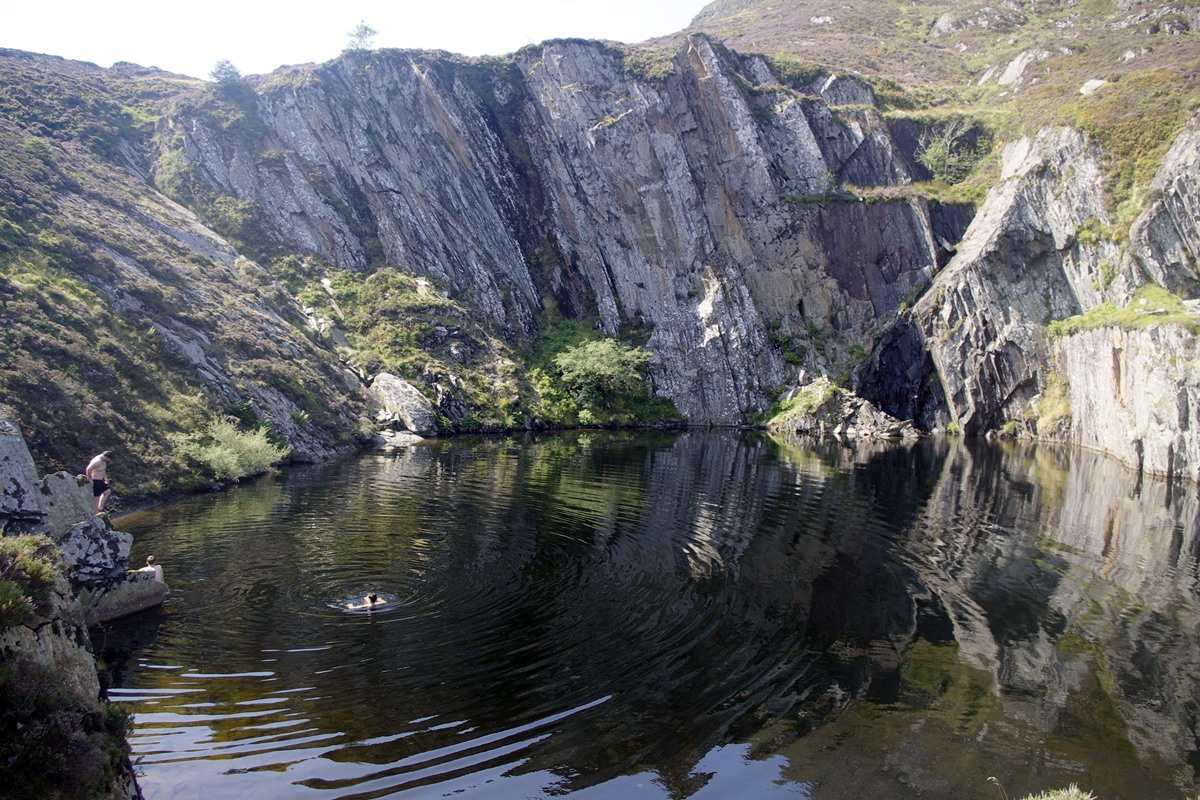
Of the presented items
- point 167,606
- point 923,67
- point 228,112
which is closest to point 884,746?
point 167,606

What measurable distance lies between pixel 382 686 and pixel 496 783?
10.7 ft

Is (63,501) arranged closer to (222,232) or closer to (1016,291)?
(222,232)

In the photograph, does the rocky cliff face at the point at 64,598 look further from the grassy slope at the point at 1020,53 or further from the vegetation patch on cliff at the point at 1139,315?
the grassy slope at the point at 1020,53

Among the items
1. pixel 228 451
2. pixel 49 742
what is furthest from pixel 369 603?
pixel 228 451

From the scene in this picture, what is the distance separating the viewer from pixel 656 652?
12.1m

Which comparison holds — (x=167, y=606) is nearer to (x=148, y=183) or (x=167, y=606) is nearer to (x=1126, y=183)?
(x=148, y=183)

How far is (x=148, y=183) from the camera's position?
54.7 metres

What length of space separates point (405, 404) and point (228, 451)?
17935 mm

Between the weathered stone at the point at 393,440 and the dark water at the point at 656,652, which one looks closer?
the dark water at the point at 656,652

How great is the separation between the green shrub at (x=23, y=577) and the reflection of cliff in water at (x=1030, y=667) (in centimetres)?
881

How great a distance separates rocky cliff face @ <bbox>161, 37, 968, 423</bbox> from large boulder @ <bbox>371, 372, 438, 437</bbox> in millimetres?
15134

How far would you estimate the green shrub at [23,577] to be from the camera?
6.38m

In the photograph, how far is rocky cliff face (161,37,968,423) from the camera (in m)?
60.2

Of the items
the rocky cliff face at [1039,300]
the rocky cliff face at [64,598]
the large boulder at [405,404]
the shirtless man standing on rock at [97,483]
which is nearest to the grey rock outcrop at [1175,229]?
the rocky cliff face at [1039,300]
